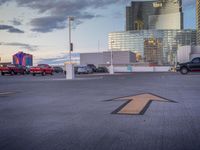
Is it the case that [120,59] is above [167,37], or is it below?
below

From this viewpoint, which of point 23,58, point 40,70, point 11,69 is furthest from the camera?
point 23,58

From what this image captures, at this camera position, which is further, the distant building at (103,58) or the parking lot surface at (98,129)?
the distant building at (103,58)

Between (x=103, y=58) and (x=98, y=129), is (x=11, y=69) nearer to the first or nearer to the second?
(x=98, y=129)

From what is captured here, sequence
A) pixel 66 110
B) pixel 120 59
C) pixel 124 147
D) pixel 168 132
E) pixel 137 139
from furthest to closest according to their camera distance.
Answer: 1. pixel 120 59
2. pixel 66 110
3. pixel 168 132
4. pixel 137 139
5. pixel 124 147

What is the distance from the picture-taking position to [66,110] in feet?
23.8

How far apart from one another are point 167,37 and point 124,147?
647ft

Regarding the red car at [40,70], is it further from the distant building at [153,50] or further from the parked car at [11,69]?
the distant building at [153,50]

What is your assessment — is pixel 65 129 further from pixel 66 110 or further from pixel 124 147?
pixel 66 110

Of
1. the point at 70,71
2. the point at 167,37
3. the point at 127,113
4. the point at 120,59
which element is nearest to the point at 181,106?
the point at 127,113

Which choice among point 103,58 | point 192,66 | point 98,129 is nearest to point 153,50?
point 103,58

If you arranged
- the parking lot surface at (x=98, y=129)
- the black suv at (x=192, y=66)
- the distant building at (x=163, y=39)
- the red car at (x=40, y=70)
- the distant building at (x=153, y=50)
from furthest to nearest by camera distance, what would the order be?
1. the distant building at (x=153, y=50)
2. the distant building at (x=163, y=39)
3. the red car at (x=40, y=70)
4. the black suv at (x=192, y=66)
5. the parking lot surface at (x=98, y=129)

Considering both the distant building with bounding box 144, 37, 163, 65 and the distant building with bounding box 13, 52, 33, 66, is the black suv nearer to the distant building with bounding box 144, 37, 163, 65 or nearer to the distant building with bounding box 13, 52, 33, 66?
the distant building with bounding box 13, 52, 33, 66

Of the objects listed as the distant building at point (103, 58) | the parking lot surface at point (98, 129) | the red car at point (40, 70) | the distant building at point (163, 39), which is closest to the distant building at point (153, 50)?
the distant building at point (163, 39)

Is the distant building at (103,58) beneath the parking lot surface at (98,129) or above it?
above
